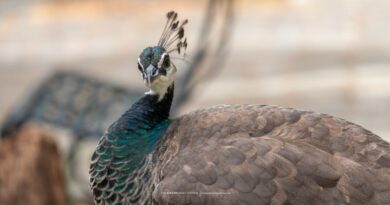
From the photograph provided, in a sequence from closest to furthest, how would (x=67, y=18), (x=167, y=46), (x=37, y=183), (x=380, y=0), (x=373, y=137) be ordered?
1. (x=373, y=137)
2. (x=167, y=46)
3. (x=37, y=183)
4. (x=380, y=0)
5. (x=67, y=18)

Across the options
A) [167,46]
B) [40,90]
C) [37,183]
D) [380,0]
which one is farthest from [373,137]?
[380,0]

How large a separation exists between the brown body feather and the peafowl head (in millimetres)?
180

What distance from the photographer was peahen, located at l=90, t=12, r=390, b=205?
9.92 feet

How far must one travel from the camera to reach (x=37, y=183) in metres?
6.04

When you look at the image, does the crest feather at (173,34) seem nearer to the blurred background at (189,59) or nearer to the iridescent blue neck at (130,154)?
the iridescent blue neck at (130,154)

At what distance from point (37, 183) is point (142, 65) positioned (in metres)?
2.93

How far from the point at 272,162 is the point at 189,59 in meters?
4.13

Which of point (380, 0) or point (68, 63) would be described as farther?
point (68, 63)

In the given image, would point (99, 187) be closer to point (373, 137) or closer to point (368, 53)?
point (373, 137)

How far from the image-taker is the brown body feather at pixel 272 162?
9.89 ft

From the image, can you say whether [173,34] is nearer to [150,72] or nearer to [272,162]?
[150,72]

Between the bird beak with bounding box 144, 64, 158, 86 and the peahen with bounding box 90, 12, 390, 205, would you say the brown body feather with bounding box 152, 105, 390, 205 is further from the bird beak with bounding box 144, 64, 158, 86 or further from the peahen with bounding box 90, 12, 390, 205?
the bird beak with bounding box 144, 64, 158, 86

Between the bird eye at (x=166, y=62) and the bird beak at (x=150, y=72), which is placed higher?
the bird eye at (x=166, y=62)

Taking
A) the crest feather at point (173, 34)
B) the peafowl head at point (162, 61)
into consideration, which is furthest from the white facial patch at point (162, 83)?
the crest feather at point (173, 34)
